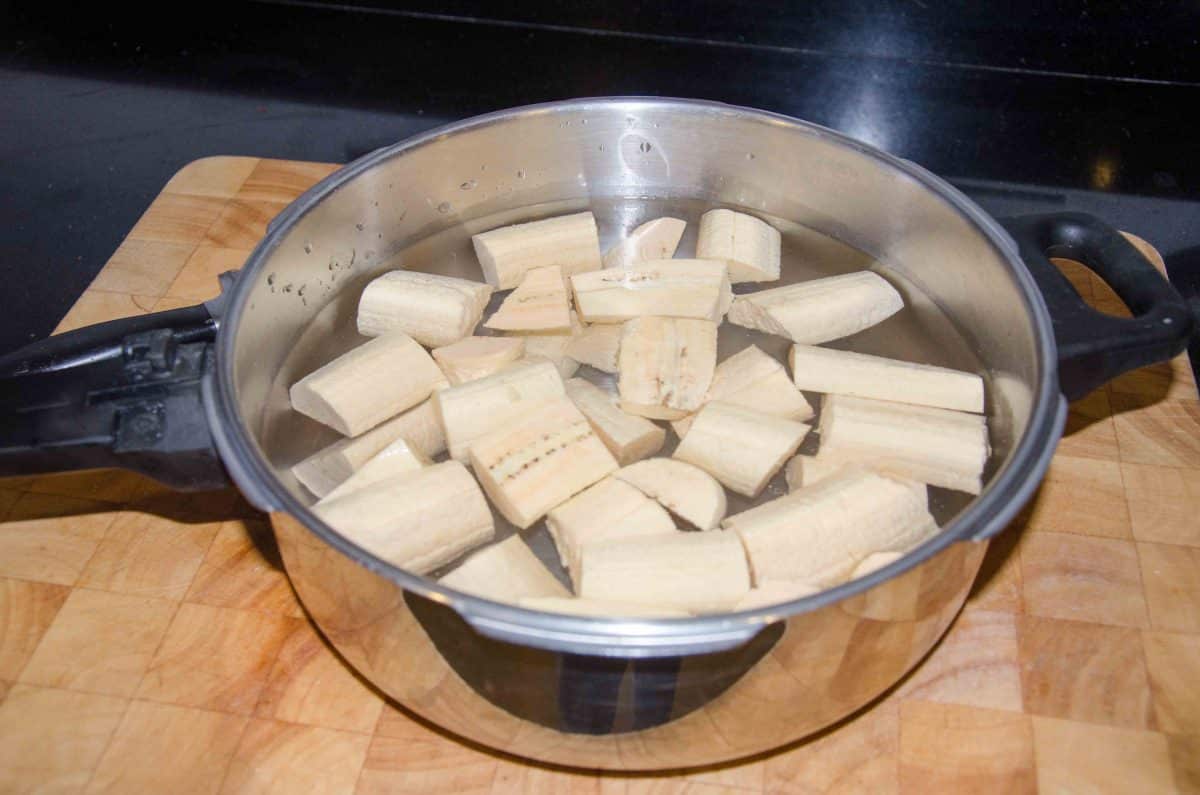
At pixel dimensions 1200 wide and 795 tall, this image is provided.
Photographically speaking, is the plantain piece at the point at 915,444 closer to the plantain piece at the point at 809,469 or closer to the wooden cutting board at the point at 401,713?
the plantain piece at the point at 809,469

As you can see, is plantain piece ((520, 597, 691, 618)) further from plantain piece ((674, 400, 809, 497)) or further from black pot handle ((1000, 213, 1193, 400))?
black pot handle ((1000, 213, 1193, 400))

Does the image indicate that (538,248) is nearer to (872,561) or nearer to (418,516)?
(418,516)

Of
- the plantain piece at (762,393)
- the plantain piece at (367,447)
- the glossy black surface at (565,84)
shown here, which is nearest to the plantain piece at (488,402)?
the plantain piece at (367,447)

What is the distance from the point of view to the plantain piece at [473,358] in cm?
104

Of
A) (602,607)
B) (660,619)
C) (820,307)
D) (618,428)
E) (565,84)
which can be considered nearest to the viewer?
(660,619)

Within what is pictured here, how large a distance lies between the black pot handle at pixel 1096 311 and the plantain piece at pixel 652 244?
0.36 metres

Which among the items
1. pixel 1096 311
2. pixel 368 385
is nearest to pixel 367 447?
pixel 368 385

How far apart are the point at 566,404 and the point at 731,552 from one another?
215 mm

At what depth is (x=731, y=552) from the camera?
31.4 inches

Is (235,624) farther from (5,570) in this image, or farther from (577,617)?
(577,617)

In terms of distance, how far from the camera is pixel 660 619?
653 mm

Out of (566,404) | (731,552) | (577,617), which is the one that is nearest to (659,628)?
(577,617)

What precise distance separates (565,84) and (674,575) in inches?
44.1

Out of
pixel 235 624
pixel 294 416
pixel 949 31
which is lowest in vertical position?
pixel 235 624
